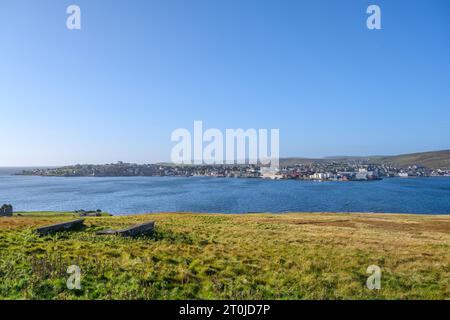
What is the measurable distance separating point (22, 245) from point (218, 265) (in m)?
10.3

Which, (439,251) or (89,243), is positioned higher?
(89,243)

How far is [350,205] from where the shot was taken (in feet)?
374

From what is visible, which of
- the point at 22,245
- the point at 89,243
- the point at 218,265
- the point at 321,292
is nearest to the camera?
the point at 321,292

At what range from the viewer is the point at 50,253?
15.1 meters

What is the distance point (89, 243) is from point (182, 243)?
531cm
